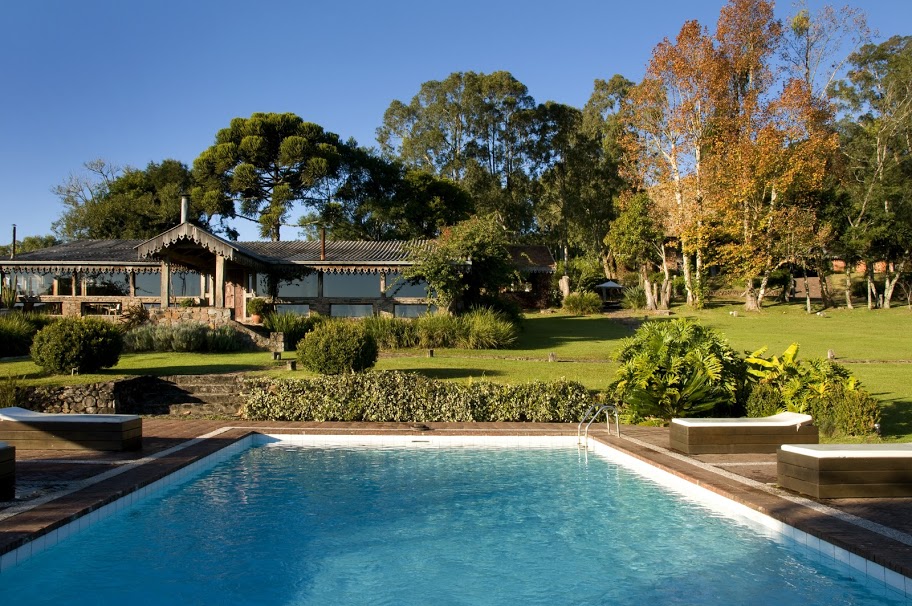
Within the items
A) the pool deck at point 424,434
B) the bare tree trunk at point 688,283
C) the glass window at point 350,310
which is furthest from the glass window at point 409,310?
the bare tree trunk at point 688,283

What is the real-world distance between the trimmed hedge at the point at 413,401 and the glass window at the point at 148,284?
18.2 meters

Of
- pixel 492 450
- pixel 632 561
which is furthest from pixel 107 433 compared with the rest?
pixel 632 561

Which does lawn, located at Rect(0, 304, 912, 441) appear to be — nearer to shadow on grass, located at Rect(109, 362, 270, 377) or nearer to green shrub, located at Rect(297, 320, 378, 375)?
shadow on grass, located at Rect(109, 362, 270, 377)

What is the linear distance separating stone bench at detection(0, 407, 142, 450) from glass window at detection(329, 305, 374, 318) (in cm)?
1751

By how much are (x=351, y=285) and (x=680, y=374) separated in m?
18.9

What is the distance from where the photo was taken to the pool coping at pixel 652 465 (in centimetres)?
480

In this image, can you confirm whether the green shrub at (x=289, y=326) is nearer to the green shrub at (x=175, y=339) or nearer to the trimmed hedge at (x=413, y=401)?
the green shrub at (x=175, y=339)

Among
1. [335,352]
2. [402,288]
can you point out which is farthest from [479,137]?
[335,352]

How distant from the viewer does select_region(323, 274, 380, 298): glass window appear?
27.7 meters

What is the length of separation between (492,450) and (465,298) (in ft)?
50.9

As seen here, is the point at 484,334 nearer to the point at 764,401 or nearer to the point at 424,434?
the point at 424,434

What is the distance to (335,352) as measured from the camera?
13.7m

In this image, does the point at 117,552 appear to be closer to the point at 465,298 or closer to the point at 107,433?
the point at 107,433

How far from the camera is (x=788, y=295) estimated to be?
40.4m
